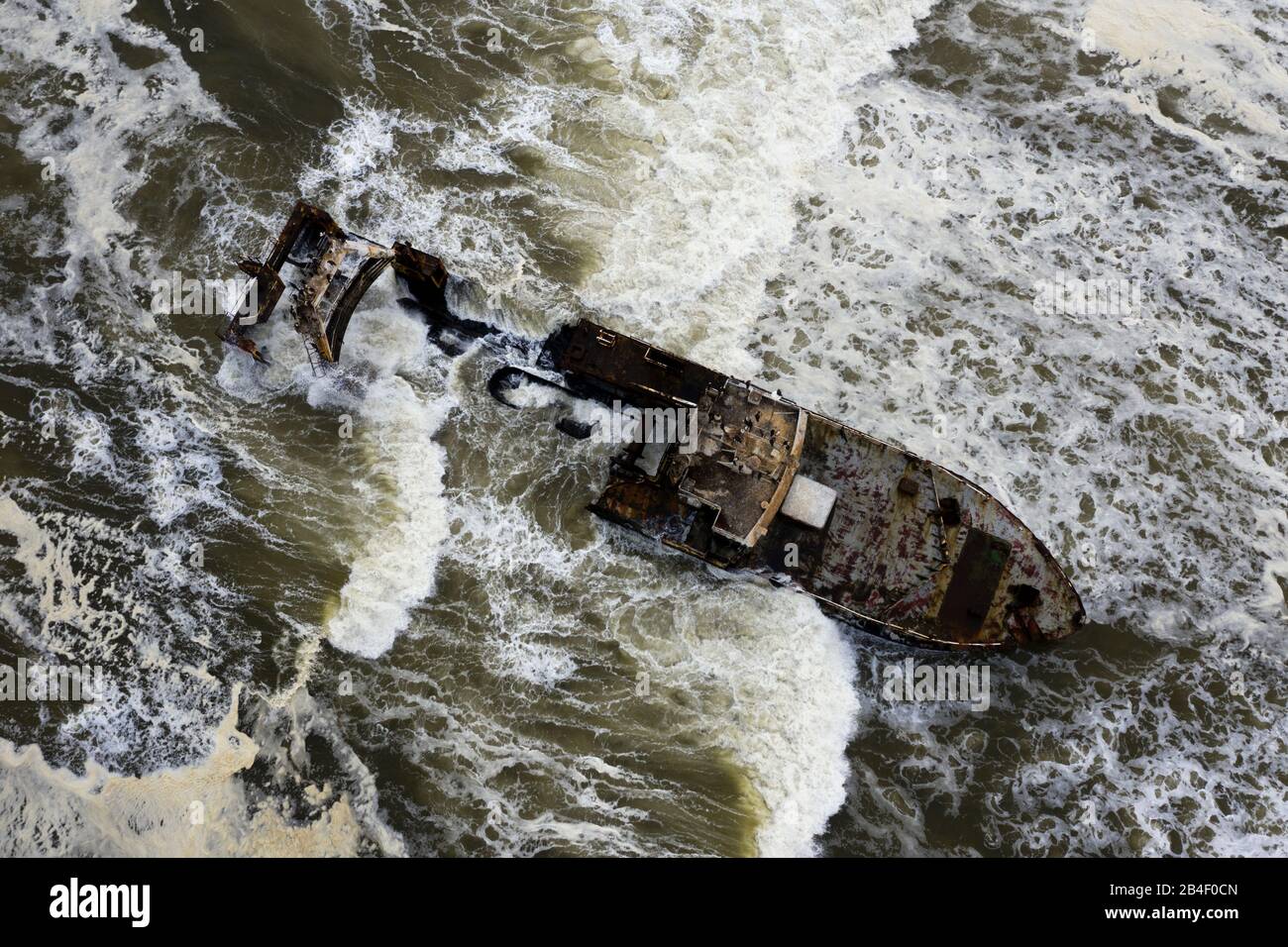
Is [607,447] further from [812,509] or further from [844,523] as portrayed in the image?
[844,523]

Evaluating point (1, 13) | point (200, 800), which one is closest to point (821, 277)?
point (200, 800)

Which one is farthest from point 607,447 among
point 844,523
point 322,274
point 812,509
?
point 322,274

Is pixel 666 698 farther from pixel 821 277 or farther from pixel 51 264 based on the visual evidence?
pixel 51 264

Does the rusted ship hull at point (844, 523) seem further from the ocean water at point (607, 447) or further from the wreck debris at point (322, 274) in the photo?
the wreck debris at point (322, 274)

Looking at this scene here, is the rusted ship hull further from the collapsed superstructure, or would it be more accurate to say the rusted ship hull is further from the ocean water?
the ocean water

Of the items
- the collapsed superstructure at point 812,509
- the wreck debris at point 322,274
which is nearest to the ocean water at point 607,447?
Result: the wreck debris at point 322,274

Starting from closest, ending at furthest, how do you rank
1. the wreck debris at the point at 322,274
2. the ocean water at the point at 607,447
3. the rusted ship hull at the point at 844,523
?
the rusted ship hull at the point at 844,523 → the ocean water at the point at 607,447 → the wreck debris at the point at 322,274

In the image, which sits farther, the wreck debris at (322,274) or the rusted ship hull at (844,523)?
the wreck debris at (322,274)

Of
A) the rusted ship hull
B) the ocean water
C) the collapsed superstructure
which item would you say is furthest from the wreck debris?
the rusted ship hull
